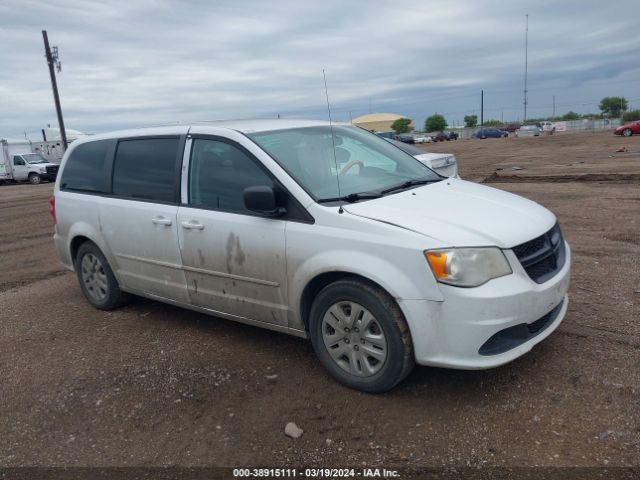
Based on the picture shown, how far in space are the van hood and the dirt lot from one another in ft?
3.21

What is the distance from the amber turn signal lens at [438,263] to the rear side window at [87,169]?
3364 millimetres

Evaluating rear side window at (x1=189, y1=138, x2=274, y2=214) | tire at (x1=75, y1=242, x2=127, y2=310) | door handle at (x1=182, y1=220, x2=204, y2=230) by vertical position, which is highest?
rear side window at (x1=189, y1=138, x2=274, y2=214)

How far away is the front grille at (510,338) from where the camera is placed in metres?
3.23

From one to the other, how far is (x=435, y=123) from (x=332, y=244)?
10775 centimetres

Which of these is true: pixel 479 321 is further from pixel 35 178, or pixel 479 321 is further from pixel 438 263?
pixel 35 178

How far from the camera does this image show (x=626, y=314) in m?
4.53

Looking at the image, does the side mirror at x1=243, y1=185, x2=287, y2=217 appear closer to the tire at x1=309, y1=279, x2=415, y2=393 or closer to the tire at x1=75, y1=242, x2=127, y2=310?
the tire at x1=309, y1=279, x2=415, y2=393

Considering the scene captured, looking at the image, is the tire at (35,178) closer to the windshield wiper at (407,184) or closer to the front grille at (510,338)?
the windshield wiper at (407,184)

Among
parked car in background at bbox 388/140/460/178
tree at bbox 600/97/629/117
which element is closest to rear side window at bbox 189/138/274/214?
parked car in background at bbox 388/140/460/178

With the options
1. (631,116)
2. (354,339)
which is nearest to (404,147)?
(354,339)

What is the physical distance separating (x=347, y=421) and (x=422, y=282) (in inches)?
37.4

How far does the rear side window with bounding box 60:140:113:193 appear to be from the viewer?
5.30m

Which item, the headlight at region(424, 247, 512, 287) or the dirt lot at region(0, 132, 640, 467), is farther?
the headlight at region(424, 247, 512, 287)

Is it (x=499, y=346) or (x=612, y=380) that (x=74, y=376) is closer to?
(x=499, y=346)
